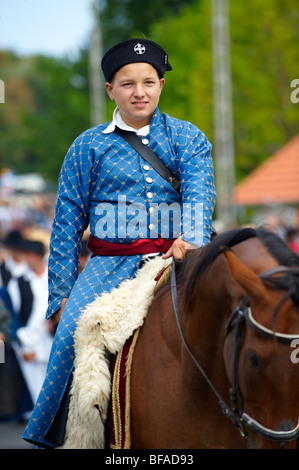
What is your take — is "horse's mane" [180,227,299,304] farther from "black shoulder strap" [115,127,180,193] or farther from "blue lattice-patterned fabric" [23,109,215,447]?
"black shoulder strap" [115,127,180,193]

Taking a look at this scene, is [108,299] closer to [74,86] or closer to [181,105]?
[181,105]

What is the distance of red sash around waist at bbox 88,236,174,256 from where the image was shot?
4340 mm

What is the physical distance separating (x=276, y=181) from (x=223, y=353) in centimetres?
2182

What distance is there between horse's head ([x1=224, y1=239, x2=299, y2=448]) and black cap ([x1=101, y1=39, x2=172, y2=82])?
1401mm

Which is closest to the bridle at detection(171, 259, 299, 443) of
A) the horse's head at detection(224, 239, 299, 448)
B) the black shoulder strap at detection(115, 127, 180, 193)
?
the horse's head at detection(224, 239, 299, 448)

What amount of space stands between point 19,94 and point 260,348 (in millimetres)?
80193

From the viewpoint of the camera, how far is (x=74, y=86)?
40.1 m

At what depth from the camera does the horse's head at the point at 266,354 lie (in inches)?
126

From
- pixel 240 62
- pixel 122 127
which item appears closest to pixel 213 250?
pixel 122 127

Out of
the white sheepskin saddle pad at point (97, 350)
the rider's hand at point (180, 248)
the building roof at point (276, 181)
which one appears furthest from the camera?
the building roof at point (276, 181)

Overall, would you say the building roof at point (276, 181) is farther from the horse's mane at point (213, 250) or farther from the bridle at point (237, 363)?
the bridle at point (237, 363)

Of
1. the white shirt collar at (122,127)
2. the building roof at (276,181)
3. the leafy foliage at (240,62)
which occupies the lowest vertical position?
the white shirt collar at (122,127)

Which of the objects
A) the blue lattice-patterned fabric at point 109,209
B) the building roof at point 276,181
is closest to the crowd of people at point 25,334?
the blue lattice-patterned fabric at point 109,209

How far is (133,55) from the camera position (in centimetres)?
430
